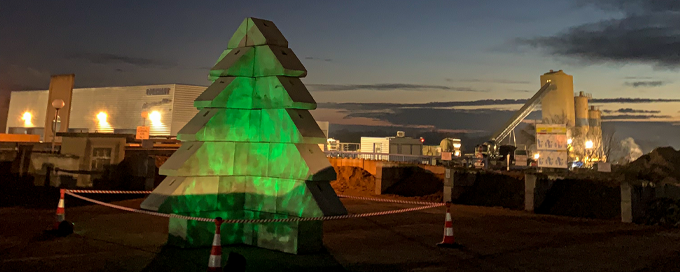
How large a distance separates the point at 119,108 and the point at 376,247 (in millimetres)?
50264

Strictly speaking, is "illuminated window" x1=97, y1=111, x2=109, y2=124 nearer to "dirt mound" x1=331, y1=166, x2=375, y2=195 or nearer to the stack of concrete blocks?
"dirt mound" x1=331, y1=166, x2=375, y2=195

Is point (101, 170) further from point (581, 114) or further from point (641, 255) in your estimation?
point (581, 114)

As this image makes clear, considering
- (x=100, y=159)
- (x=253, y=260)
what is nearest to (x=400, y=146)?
(x=100, y=159)

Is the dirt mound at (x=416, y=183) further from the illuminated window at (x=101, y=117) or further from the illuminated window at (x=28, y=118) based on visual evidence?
the illuminated window at (x=28, y=118)

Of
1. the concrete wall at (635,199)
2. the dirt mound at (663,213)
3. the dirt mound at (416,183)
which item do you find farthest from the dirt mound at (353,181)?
the dirt mound at (663,213)

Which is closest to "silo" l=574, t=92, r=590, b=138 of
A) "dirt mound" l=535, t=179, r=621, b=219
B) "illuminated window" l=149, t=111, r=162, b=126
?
"dirt mound" l=535, t=179, r=621, b=219

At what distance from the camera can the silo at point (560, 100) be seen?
5891 cm

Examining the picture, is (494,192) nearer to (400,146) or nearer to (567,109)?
(400,146)

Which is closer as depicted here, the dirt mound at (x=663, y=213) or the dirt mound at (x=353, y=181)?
the dirt mound at (x=663, y=213)

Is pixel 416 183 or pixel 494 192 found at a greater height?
pixel 416 183

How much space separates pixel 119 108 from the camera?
53.2 metres

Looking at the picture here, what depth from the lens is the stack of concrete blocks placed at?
30.2 feet

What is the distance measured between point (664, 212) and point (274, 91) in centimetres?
1395

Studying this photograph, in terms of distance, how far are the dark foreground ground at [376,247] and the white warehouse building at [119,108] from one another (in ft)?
115
